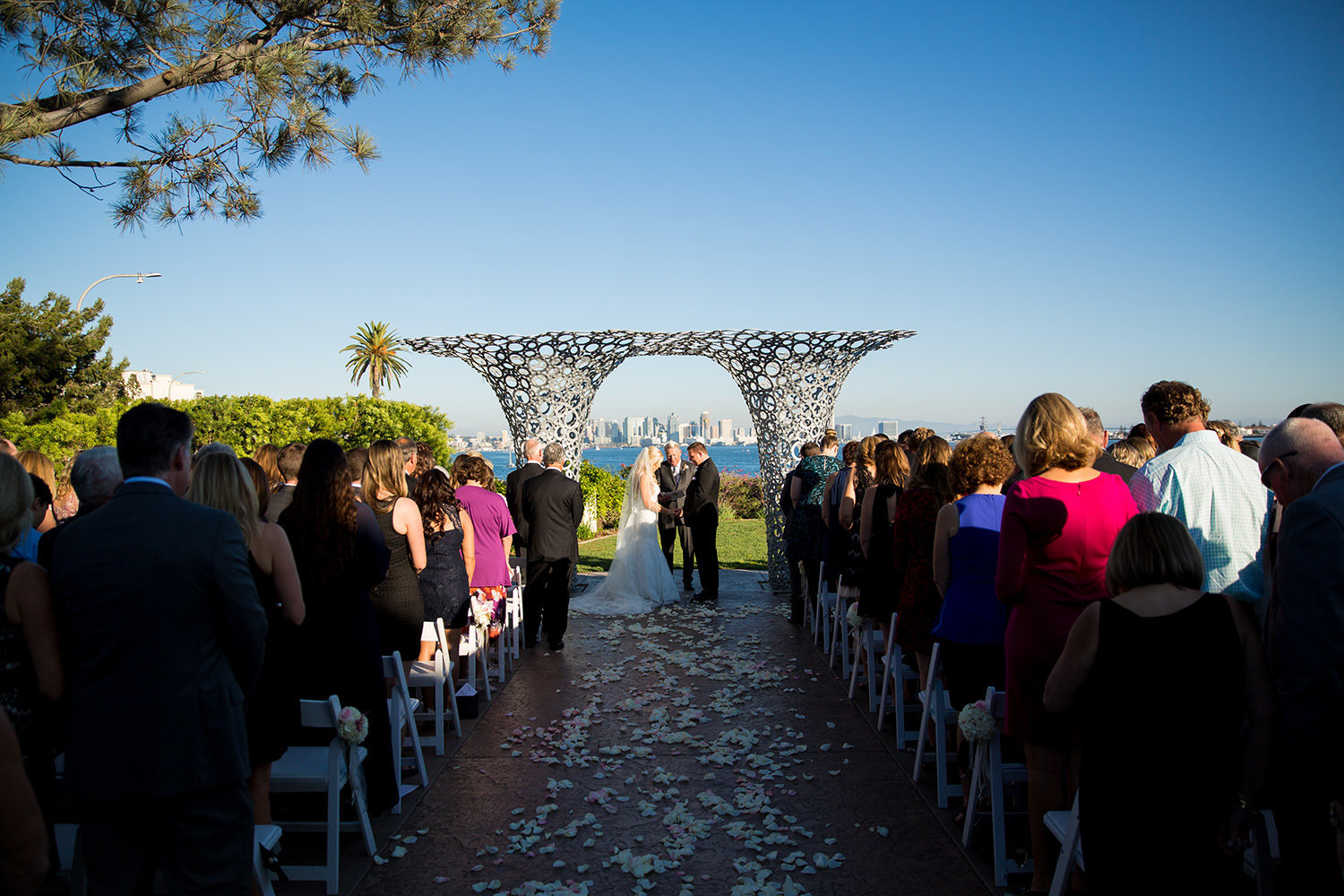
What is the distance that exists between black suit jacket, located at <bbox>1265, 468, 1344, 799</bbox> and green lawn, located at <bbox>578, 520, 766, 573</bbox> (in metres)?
11.5

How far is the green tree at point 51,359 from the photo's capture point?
20500 mm

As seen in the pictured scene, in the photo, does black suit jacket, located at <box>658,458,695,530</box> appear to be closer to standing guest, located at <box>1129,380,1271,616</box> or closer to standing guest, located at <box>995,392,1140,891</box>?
standing guest, located at <box>1129,380,1271,616</box>

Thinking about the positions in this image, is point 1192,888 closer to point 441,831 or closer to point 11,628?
point 441,831

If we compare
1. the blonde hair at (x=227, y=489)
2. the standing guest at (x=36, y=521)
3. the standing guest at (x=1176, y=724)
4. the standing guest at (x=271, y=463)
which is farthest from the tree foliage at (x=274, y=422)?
the standing guest at (x=1176, y=724)

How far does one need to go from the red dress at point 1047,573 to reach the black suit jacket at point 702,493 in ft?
23.8

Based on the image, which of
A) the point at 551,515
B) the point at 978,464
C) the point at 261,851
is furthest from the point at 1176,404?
the point at 551,515

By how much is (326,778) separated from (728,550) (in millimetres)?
13480

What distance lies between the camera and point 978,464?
14.0ft

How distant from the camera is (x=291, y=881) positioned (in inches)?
146

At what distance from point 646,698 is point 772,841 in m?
2.54

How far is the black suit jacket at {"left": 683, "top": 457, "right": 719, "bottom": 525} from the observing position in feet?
34.8

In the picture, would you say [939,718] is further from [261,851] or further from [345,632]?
[261,851]

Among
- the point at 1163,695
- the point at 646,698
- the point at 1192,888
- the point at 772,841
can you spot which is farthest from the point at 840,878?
the point at 646,698

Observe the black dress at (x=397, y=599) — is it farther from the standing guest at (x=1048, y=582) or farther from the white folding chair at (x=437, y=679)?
the standing guest at (x=1048, y=582)
